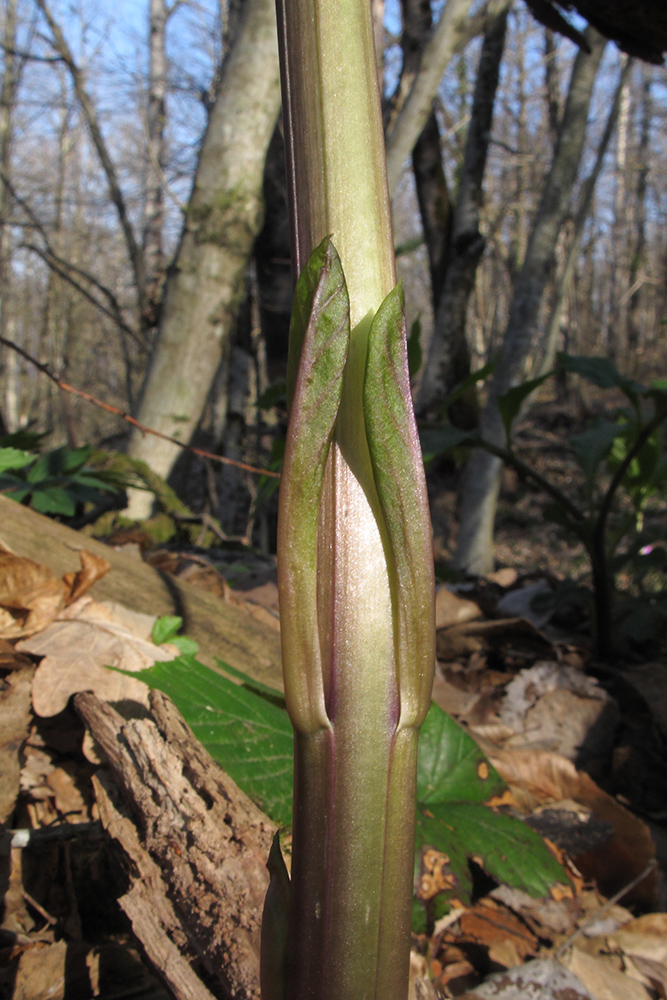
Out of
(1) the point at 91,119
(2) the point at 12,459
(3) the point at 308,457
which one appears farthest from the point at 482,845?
(1) the point at 91,119

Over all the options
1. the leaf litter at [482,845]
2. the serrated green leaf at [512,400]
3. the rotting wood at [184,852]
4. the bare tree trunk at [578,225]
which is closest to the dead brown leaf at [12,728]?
the leaf litter at [482,845]

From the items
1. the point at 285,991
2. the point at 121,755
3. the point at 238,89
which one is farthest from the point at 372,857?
the point at 238,89

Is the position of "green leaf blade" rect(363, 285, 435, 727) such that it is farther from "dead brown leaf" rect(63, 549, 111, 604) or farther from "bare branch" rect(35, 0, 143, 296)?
"bare branch" rect(35, 0, 143, 296)

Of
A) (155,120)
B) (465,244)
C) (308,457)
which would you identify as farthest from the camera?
(155,120)

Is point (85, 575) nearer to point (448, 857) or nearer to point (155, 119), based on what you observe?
point (448, 857)

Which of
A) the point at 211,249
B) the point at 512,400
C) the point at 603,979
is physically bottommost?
the point at 603,979

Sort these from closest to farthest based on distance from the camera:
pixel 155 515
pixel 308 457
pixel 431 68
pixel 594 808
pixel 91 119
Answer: pixel 308 457 → pixel 594 808 → pixel 155 515 → pixel 431 68 → pixel 91 119

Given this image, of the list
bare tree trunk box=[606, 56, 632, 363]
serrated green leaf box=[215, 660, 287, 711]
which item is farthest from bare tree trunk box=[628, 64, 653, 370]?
serrated green leaf box=[215, 660, 287, 711]

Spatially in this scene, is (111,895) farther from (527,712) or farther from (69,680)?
(527,712)
